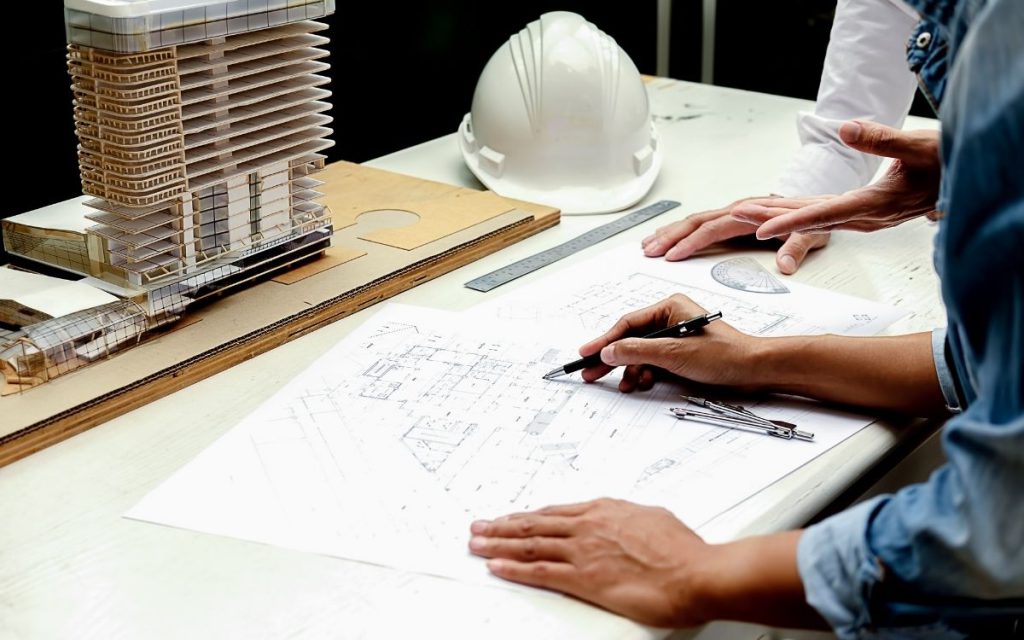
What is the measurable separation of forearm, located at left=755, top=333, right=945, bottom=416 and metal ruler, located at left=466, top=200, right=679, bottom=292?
1.26 ft

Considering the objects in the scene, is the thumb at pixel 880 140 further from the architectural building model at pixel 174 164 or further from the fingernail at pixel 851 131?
the architectural building model at pixel 174 164

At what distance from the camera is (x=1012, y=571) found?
640mm

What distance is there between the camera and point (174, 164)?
108 centimetres

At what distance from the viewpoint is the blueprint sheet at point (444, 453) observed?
824 millimetres

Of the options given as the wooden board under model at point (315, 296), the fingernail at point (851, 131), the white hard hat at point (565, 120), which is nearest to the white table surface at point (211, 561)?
the wooden board under model at point (315, 296)

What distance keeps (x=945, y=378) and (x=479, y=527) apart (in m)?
0.46

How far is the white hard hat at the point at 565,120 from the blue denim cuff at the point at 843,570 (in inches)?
34.7

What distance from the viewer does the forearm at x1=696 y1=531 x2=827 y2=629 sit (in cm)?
72

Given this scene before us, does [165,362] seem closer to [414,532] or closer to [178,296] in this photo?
[178,296]

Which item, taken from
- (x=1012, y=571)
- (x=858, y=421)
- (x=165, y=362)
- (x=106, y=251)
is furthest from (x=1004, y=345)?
(x=106, y=251)

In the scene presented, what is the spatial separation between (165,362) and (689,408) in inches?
19.6

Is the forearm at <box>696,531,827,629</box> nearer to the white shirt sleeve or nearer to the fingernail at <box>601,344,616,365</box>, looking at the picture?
the fingernail at <box>601,344,616,365</box>

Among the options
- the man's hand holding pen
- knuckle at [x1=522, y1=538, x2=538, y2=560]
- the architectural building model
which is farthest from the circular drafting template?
knuckle at [x1=522, y1=538, x2=538, y2=560]

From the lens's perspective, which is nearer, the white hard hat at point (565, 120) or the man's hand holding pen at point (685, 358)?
the man's hand holding pen at point (685, 358)
